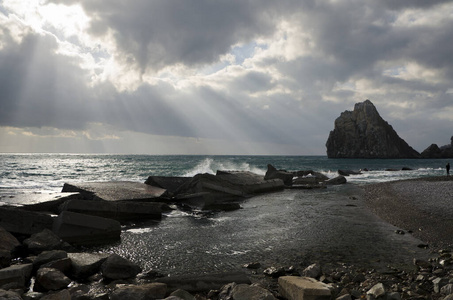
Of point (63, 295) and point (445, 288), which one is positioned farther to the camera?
point (445, 288)

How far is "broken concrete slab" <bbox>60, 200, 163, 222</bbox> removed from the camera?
930 centimetres

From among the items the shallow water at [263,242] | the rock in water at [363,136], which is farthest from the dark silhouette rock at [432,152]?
the shallow water at [263,242]

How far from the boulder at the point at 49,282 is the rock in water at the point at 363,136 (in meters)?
123

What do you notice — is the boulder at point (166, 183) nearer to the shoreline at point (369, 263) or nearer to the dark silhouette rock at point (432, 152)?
the shoreline at point (369, 263)

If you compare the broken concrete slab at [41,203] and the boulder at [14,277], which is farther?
the broken concrete slab at [41,203]

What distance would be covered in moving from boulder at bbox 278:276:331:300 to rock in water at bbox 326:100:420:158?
121657mm

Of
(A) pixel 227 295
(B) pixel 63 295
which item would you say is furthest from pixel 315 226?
(B) pixel 63 295

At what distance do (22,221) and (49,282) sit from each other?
12.3ft

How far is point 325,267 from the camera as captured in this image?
535cm

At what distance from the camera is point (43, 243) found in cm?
643

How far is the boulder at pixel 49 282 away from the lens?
15.0 feet

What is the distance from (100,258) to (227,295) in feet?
9.27

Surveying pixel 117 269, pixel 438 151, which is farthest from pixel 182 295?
pixel 438 151

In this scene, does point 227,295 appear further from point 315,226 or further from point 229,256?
point 315,226
